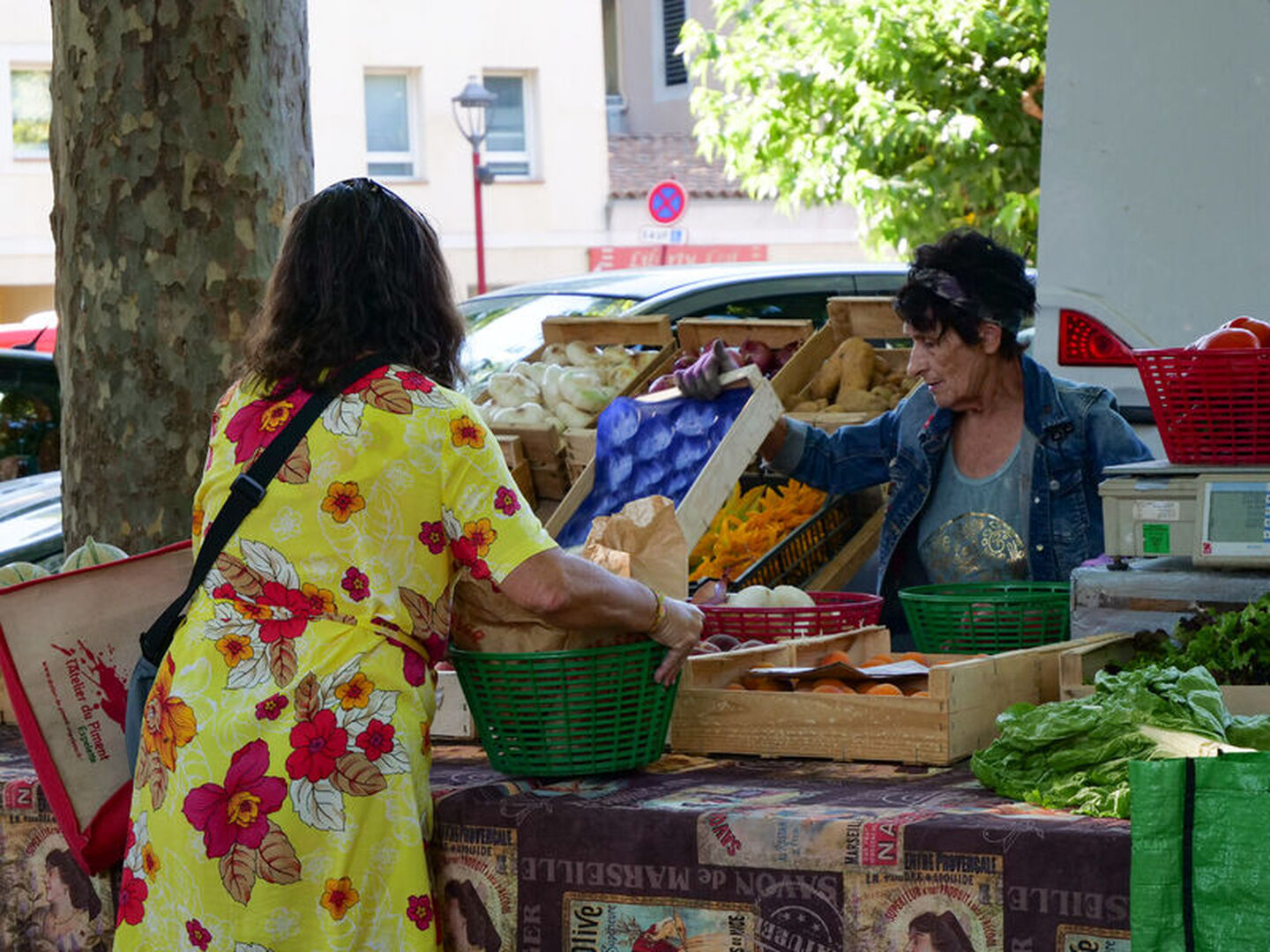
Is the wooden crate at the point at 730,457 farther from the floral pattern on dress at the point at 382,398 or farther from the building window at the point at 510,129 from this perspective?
the building window at the point at 510,129

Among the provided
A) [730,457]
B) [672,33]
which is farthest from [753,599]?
[672,33]

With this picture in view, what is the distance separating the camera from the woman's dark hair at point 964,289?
4730mm

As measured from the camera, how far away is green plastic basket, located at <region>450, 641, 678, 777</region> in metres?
2.96

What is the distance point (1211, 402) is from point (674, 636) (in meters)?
1.14

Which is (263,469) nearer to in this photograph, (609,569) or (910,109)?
(609,569)

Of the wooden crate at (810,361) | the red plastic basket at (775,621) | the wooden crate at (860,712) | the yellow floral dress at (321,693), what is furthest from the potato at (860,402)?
the yellow floral dress at (321,693)

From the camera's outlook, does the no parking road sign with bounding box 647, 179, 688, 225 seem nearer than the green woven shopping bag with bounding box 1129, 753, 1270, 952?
No

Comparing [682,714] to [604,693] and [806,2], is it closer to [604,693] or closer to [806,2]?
[604,693]

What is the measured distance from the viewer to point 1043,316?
605cm

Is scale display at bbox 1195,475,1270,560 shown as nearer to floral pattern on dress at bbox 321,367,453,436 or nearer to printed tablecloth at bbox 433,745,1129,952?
printed tablecloth at bbox 433,745,1129,952

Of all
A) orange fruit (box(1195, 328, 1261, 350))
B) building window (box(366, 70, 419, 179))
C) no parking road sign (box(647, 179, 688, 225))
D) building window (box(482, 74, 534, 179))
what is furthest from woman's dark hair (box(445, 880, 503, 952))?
building window (box(482, 74, 534, 179))

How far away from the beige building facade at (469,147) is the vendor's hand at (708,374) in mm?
18241

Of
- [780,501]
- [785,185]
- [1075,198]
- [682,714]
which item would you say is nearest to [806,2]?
[785,185]

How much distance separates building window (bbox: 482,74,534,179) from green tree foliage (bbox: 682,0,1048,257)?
9984 millimetres
